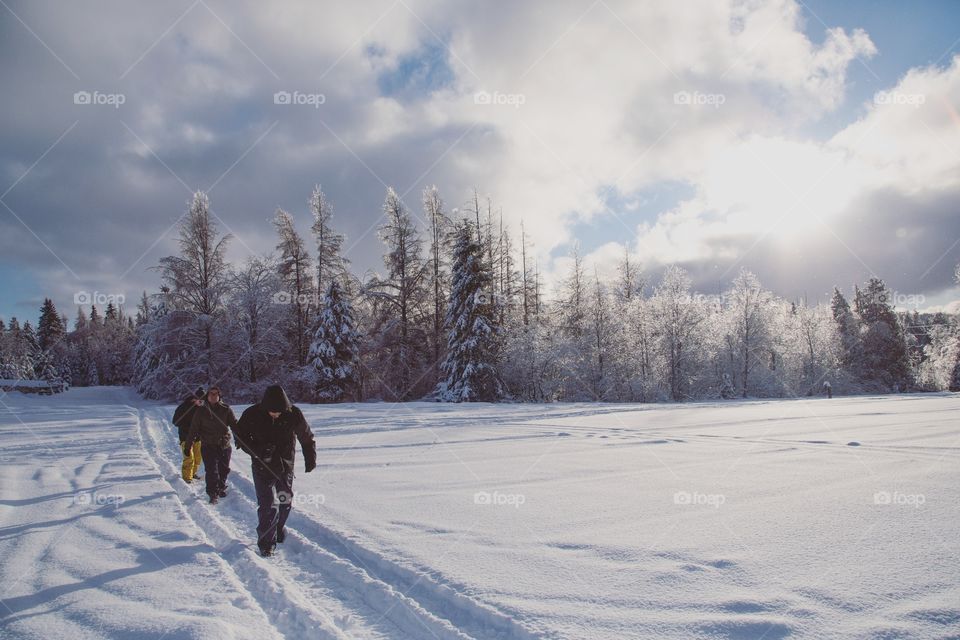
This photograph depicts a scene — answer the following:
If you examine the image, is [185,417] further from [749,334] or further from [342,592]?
[749,334]

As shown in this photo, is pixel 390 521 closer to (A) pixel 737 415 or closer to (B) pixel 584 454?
(B) pixel 584 454

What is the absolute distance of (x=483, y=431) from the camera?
13.8m

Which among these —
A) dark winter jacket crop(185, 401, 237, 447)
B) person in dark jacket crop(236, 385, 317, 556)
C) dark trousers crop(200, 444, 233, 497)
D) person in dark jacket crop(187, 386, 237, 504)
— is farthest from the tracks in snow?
dark winter jacket crop(185, 401, 237, 447)

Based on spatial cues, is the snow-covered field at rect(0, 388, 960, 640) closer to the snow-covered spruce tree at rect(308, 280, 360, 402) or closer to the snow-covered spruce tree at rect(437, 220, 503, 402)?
the snow-covered spruce tree at rect(437, 220, 503, 402)

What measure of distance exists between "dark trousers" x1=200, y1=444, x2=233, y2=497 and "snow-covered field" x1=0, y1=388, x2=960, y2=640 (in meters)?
0.27

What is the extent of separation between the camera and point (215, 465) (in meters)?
7.56

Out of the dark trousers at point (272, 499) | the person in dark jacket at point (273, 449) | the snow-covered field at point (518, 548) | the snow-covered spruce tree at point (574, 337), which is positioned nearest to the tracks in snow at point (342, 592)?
the snow-covered field at point (518, 548)

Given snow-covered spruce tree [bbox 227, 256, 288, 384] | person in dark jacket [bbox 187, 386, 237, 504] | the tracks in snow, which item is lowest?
the tracks in snow

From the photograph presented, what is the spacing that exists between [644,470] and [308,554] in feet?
17.7

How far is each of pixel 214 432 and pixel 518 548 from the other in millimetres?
6000

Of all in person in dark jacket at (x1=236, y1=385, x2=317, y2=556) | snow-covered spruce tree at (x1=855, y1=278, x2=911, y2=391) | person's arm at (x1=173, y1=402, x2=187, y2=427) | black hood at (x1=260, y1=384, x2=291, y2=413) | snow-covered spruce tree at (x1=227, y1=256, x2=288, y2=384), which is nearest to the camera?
person in dark jacket at (x1=236, y1=385, x2=317, y2=556)

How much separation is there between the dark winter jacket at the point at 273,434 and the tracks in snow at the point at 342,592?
87 cm

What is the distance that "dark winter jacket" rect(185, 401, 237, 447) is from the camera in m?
7.92

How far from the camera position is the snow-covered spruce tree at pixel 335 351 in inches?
1072
